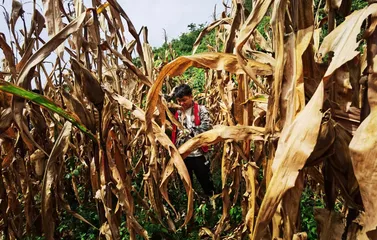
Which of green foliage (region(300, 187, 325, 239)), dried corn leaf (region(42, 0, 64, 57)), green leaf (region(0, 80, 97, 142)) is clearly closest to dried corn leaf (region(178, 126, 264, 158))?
green leaf (region(0, 80, 97, 142))

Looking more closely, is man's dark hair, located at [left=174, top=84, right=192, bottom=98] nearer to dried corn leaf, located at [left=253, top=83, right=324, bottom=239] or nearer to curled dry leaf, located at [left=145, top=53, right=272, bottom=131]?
curled dry leaf, located at [left=145, top=53, right=272, bottom=131]

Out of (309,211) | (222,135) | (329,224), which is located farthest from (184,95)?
(329,224)

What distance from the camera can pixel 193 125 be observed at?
2467 millimetres

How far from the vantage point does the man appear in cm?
243

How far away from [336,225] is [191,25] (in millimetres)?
15385

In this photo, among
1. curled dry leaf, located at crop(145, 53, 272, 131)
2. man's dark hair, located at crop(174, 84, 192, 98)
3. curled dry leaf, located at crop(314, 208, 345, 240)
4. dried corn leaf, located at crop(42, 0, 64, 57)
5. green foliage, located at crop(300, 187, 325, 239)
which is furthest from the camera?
man's dark hair, located at crop(174, 84, 192, 98)

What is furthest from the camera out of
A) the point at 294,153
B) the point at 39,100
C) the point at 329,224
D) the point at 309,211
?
the point at 309,211

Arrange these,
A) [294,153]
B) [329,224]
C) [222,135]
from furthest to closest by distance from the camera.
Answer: [222,135] < [329,224] < [294,153]

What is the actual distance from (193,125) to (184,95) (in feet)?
0.73

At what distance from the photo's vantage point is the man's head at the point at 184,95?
2420 mm

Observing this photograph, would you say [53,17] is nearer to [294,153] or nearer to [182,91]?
[294,153]

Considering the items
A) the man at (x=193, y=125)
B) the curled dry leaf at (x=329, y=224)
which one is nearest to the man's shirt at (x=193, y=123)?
the man at (x=193, y=125)

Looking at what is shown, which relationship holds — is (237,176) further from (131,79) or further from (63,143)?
(63,143)

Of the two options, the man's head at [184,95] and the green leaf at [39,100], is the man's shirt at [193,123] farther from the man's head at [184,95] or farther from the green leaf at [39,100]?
the green leaf at [39,100]
